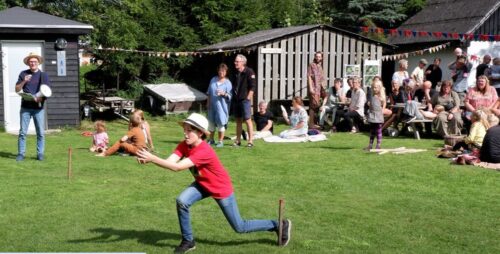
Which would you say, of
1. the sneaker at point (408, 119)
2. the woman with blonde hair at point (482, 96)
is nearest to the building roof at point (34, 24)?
the sneaker at point (408, 119)

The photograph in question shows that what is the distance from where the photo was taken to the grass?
20.4 ft

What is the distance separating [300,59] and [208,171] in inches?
580

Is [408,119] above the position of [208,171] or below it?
above

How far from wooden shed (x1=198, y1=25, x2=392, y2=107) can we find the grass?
7719 mm

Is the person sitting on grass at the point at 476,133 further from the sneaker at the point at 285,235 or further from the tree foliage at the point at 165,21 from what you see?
the tree foliage at the point at 165,21

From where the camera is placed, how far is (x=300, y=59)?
66.4 feet

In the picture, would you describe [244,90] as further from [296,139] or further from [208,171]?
[208,171]

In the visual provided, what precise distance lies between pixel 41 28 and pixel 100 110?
150 inches

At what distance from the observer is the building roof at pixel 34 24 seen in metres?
16.3

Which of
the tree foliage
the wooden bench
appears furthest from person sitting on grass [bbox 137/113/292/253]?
the tree foliage

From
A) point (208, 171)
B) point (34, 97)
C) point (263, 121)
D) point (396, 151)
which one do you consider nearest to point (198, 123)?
point (208, 171)

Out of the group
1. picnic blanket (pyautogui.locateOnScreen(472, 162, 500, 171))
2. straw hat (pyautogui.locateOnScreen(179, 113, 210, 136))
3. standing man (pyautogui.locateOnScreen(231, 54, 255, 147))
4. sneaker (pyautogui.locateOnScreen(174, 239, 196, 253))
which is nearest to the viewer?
straw hat (pyautogui.locateOnScreen(179, 113, 210, 136))

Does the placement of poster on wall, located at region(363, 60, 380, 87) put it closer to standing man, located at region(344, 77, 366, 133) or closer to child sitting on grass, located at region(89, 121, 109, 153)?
standing man, located at region(344, 77, 366, 133)

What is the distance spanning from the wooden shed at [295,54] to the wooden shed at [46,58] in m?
5.06
